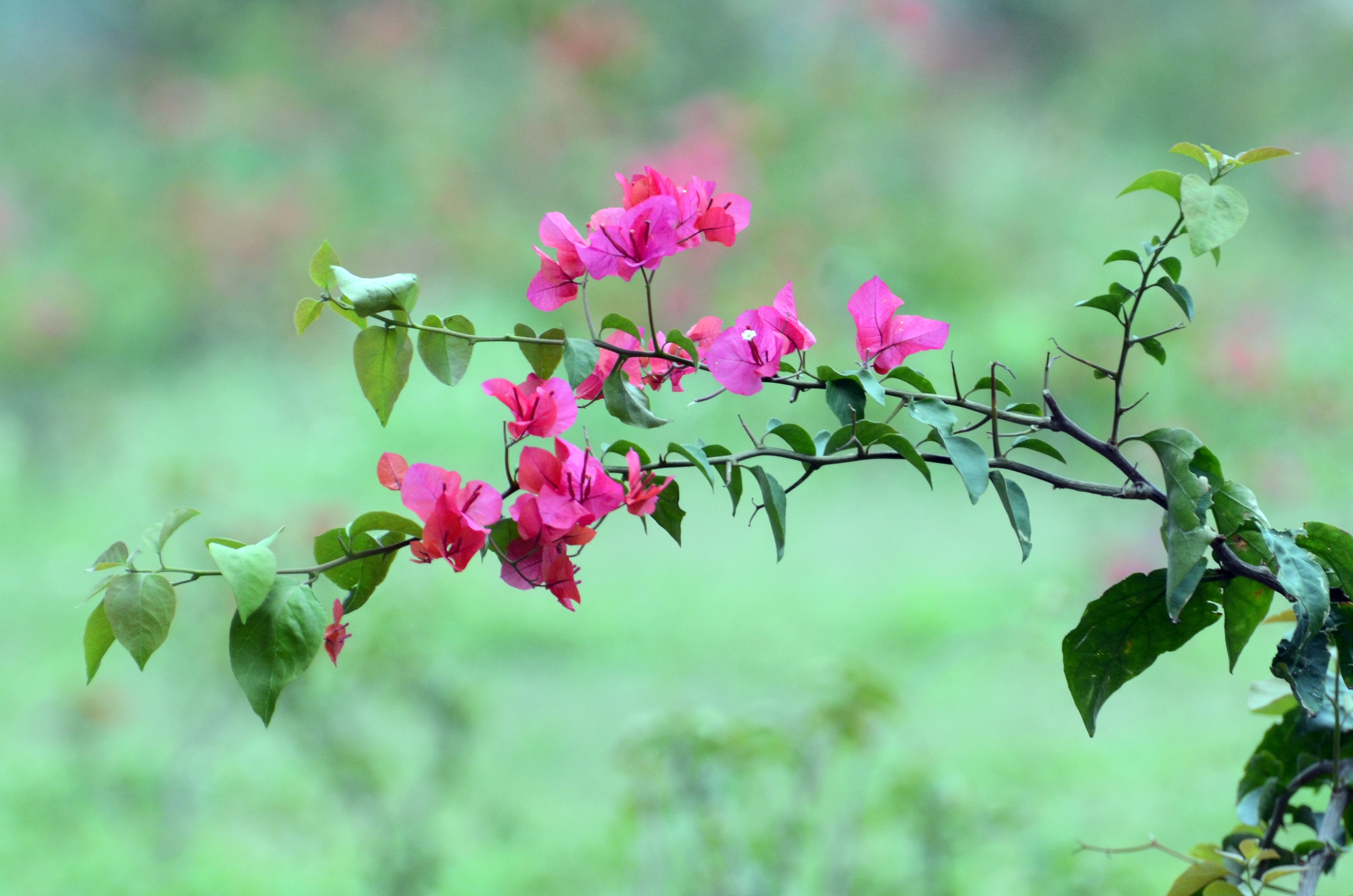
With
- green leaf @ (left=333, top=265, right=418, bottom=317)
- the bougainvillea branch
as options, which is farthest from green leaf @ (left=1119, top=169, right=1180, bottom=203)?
green leaf @ (left=333, top=265, right=418, bottom=317)

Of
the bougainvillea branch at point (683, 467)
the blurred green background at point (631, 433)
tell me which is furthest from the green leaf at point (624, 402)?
the blurred green background at point (631, 433)

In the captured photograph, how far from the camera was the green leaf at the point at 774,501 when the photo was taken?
0.33 metres

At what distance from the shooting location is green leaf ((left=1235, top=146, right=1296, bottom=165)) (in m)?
0.33

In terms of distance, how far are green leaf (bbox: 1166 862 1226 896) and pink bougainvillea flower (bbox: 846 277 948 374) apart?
215 millimetres

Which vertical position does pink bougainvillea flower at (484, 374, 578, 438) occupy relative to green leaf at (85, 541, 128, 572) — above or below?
above

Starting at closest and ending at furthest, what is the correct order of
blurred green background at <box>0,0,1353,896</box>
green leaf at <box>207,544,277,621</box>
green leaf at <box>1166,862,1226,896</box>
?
green leaf at <box>207,544,277,621</box>
green leaf at <box>1166,862,1226,896</box>
blurred green background at <box>0,0,1353,896</box>

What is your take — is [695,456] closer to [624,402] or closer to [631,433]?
[624,402]

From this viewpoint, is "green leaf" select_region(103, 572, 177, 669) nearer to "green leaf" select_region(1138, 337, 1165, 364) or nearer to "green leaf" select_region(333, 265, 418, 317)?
"green leaf" select_region(333, 265, 418, 317)

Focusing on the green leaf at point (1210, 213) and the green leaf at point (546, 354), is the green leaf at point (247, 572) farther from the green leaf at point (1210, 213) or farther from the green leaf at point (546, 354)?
the green leaf at point (1210, 213)

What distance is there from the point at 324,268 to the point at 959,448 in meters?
0.18

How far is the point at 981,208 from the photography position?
3.20m

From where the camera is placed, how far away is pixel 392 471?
0.36m

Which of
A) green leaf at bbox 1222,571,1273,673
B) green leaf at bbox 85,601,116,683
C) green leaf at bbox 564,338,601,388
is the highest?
green leaf at bbox 1222,571,1273,673

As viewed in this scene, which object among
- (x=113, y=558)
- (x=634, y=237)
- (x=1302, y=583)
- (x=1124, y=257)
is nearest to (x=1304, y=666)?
(x=1302, y=583)
